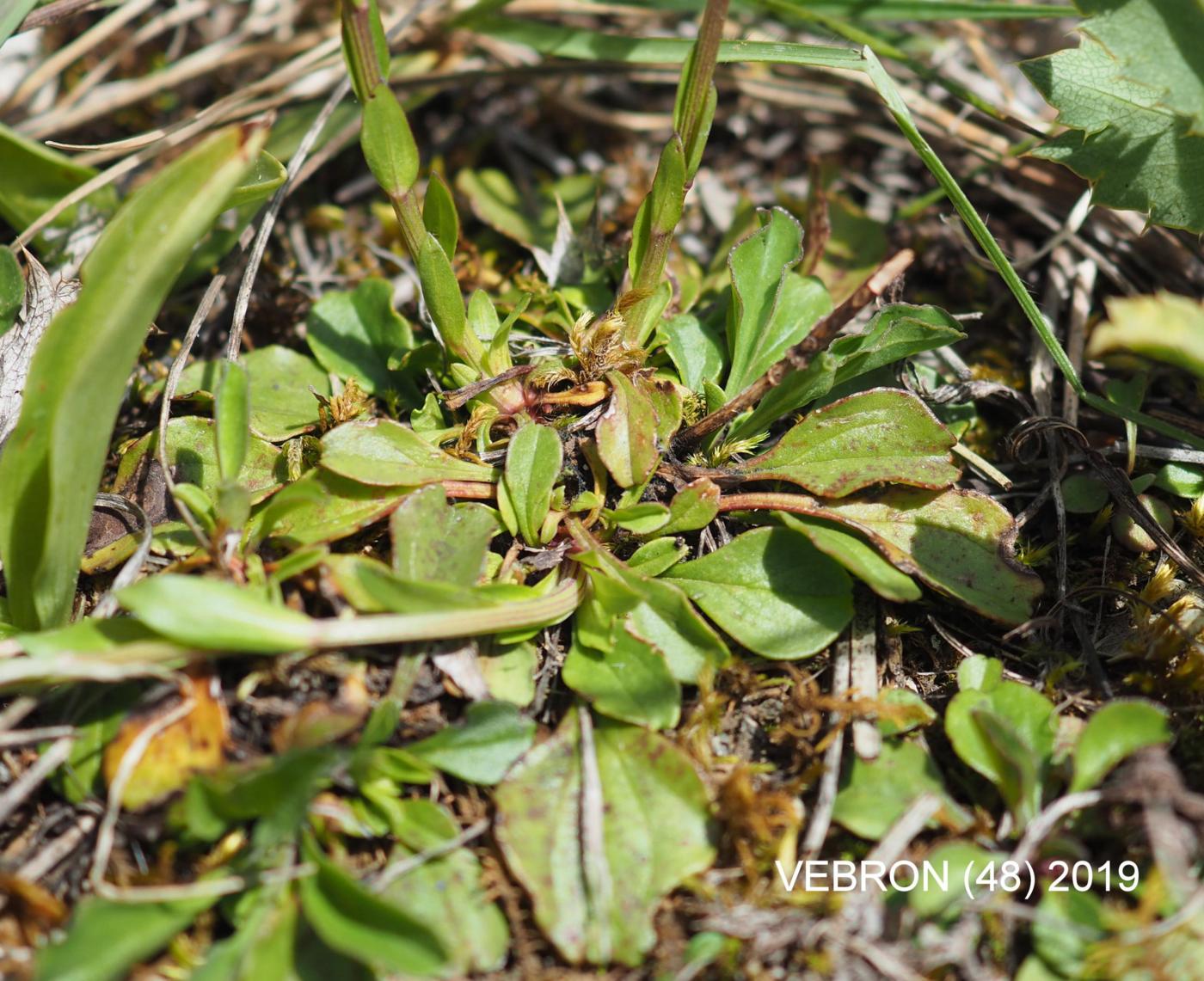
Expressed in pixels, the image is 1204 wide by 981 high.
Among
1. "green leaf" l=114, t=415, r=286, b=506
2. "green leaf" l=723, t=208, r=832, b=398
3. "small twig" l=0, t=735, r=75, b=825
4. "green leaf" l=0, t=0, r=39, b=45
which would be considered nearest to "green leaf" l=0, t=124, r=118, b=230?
"green leaf" l=0, t=0, r=39, b=45

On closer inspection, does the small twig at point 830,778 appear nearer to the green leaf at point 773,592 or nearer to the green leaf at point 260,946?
the green leaf at point 773,592

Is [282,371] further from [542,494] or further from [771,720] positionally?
[771,720]

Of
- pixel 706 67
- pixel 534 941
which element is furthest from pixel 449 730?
pixel 706 67

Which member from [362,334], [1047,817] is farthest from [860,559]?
[362,334]

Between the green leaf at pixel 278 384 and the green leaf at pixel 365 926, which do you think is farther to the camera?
the green leaf at pixel 278 384

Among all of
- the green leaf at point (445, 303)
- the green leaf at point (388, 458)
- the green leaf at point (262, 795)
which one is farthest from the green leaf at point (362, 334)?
the green leaf at point (262, 795)

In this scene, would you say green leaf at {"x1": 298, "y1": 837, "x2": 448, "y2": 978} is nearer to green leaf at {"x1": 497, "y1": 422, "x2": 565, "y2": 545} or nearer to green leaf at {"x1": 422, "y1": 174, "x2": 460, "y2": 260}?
green leaf at {"x1": 497, "y1": 422, "x2": 565, "y2": 545}

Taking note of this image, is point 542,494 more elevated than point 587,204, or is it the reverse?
point 587,204
